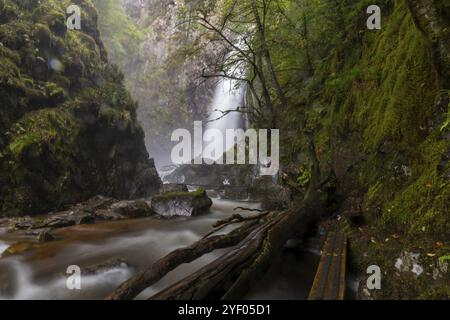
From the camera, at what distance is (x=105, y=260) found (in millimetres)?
6316

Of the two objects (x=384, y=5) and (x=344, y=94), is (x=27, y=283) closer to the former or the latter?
(x=344, y=94)

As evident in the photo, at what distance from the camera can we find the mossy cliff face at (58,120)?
10469 mm

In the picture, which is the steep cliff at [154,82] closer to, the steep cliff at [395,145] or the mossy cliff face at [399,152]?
the steep cliff at [395,145]

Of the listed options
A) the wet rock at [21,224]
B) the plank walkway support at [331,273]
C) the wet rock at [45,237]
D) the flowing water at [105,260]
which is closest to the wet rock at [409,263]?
the plank walkway support at [331,273]

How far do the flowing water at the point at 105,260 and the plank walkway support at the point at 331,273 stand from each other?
0.77 meters

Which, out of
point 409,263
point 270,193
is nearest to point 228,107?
point 270,193

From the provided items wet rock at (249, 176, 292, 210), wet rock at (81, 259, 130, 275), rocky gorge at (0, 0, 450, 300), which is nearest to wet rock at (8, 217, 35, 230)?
rocky gorge at (0, 0, 450, 300)

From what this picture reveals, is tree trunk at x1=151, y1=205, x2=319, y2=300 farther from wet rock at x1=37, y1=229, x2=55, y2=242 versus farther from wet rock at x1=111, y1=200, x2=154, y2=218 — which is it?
wet rock at x1=111, y1=200, x2=154, y2=218

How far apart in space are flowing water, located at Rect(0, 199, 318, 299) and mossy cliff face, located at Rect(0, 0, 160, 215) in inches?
119

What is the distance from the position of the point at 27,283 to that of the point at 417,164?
675cm

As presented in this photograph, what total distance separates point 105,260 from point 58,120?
7.98 m

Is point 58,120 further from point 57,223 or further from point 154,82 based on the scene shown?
point 154,82

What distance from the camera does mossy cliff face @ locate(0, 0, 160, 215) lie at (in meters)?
10.5
